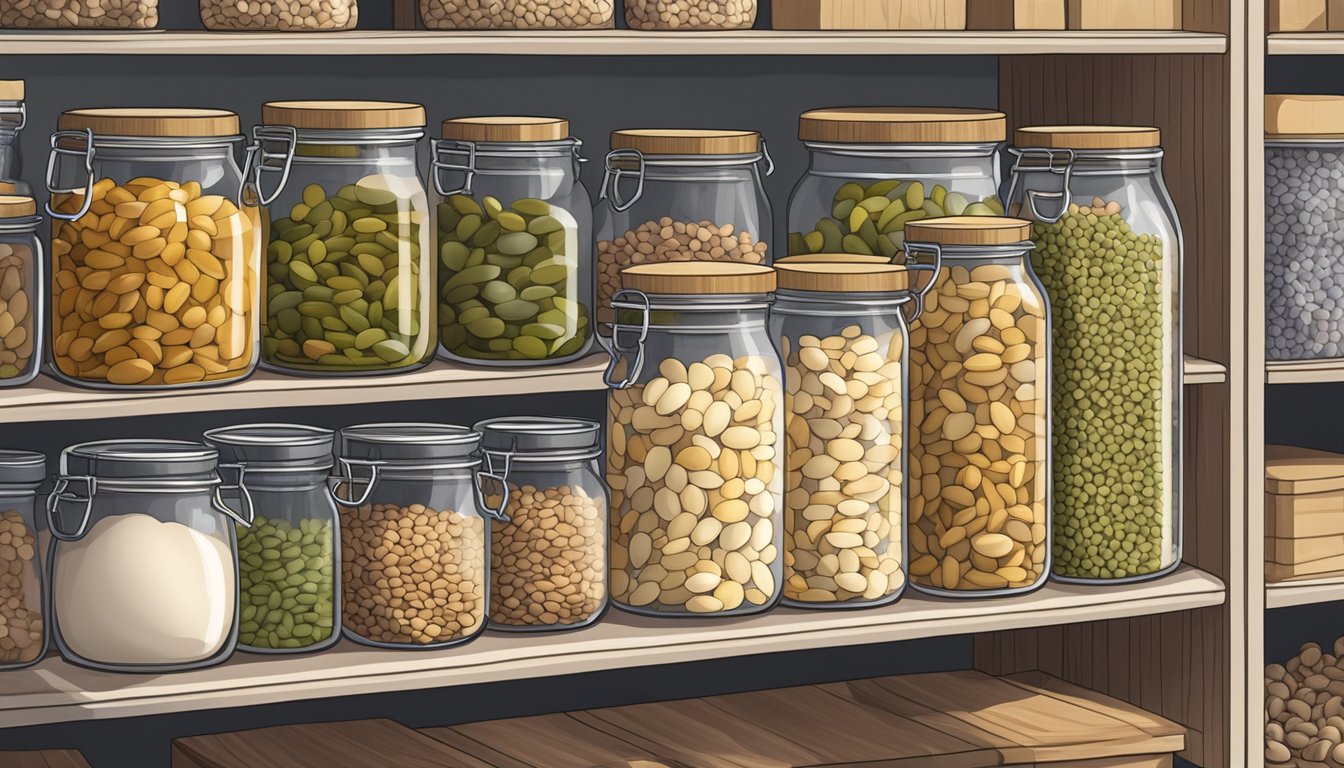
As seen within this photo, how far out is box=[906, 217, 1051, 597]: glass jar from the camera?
1.64 meters

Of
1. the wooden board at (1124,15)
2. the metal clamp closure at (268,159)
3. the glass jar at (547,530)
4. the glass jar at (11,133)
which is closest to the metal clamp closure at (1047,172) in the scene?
the wooden board at (1124,15)

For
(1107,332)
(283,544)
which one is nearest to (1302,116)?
(1107,332)

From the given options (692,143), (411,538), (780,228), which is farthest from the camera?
(780,228)

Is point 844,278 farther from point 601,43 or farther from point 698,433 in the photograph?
point 601,43

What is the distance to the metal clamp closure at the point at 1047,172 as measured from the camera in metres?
1.73

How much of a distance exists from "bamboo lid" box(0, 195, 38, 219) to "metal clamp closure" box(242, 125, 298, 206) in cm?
17

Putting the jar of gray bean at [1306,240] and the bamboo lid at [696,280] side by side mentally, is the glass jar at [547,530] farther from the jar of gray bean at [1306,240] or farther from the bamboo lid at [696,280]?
the jar of gray bean at [1306,240]

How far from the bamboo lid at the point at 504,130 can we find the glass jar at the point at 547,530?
261 mm

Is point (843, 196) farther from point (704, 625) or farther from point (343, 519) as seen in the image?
point (343, 519)

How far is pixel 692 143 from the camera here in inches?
64.6

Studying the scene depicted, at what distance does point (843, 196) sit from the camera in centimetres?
173

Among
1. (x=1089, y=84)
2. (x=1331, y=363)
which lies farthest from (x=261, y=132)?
(x=1331, y=363)

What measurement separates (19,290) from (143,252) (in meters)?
0.11

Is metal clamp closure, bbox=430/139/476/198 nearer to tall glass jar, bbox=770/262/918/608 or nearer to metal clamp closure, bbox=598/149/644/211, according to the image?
metal clamp closure, bbox=598/149/644/211
